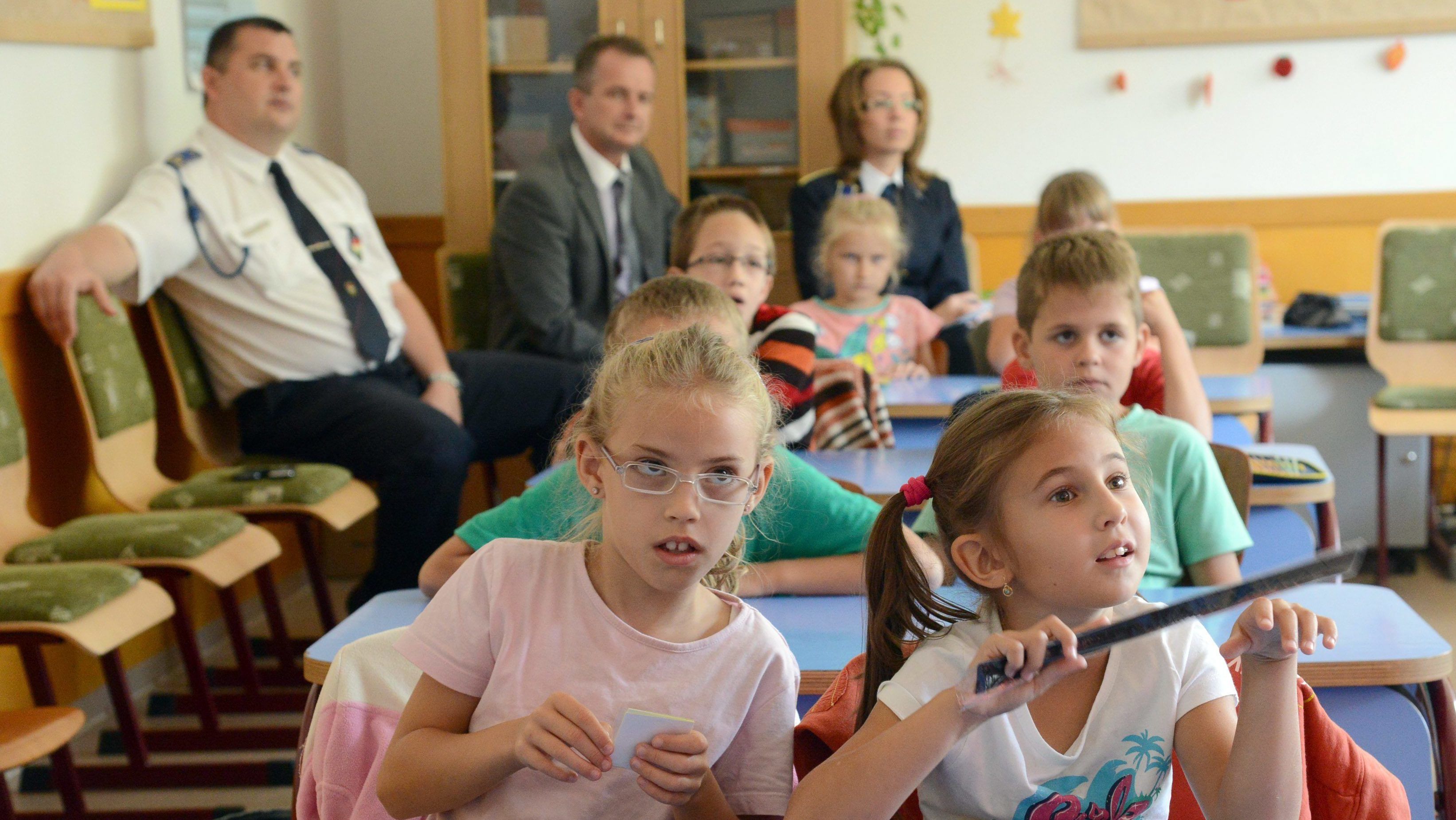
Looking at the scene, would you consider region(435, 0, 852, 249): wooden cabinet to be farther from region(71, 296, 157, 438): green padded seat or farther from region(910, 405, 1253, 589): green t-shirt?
region(910, 405, 1253, 589): green t-shirt

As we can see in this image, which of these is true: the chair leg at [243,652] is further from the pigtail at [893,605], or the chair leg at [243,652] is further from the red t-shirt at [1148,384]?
the pigtail at [893,605]

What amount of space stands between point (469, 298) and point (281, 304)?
95 cm

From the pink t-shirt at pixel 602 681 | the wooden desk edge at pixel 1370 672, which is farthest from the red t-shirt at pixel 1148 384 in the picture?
the pink t-shirt at pixel 602 681

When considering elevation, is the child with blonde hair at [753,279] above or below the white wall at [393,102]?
below

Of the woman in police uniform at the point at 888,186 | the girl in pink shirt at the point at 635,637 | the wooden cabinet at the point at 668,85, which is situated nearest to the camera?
the girl in pink shirt at the point at 635,637

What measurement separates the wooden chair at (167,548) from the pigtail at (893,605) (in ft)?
5.16

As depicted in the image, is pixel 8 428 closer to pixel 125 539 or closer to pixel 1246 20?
pixel 125 539

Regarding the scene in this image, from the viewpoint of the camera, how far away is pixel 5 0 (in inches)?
104

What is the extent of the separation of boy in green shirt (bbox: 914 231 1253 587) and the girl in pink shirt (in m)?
0.46

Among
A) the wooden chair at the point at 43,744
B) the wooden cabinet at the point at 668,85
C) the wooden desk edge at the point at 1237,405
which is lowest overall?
the wooden chair at the point at 43,744

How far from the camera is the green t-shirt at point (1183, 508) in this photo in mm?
1632

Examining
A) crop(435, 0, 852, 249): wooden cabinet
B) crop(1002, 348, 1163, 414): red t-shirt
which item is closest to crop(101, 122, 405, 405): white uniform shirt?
crop(435, 0, 852, 249): wooden cabinet

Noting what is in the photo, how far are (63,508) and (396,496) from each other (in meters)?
0.69

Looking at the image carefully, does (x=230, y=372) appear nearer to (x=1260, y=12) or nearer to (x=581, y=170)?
(x=581, y=170)
